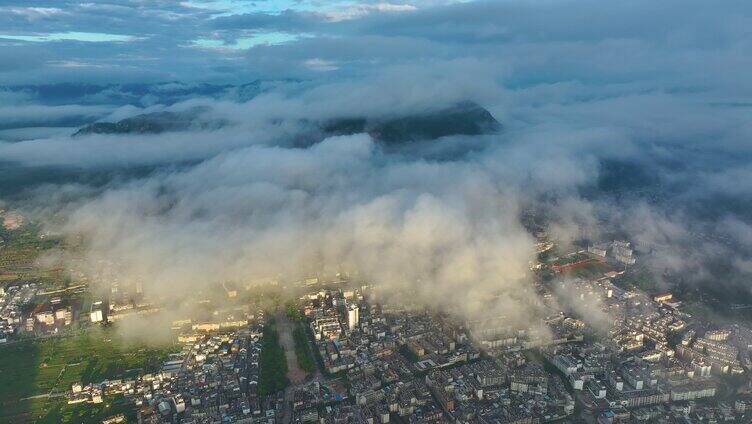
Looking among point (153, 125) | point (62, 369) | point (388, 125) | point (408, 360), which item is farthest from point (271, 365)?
point (153, 125)

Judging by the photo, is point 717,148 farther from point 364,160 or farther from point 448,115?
point 364,160

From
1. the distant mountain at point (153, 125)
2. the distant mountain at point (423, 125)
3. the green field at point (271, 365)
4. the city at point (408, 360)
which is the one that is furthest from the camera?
the distant mountain at point (153, 125)

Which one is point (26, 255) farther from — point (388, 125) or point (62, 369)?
point (388, 125)

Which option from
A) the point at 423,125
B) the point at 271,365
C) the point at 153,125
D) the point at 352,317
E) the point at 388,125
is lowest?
the point at 271,365

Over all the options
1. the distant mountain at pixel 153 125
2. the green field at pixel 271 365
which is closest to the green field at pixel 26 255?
the green field at pixel 271 365

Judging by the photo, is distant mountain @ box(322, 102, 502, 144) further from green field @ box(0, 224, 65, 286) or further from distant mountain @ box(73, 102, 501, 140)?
green field @ box(0, 224, 65, 286)

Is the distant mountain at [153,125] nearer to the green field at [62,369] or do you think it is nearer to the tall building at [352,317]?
the green field at [62,369]
